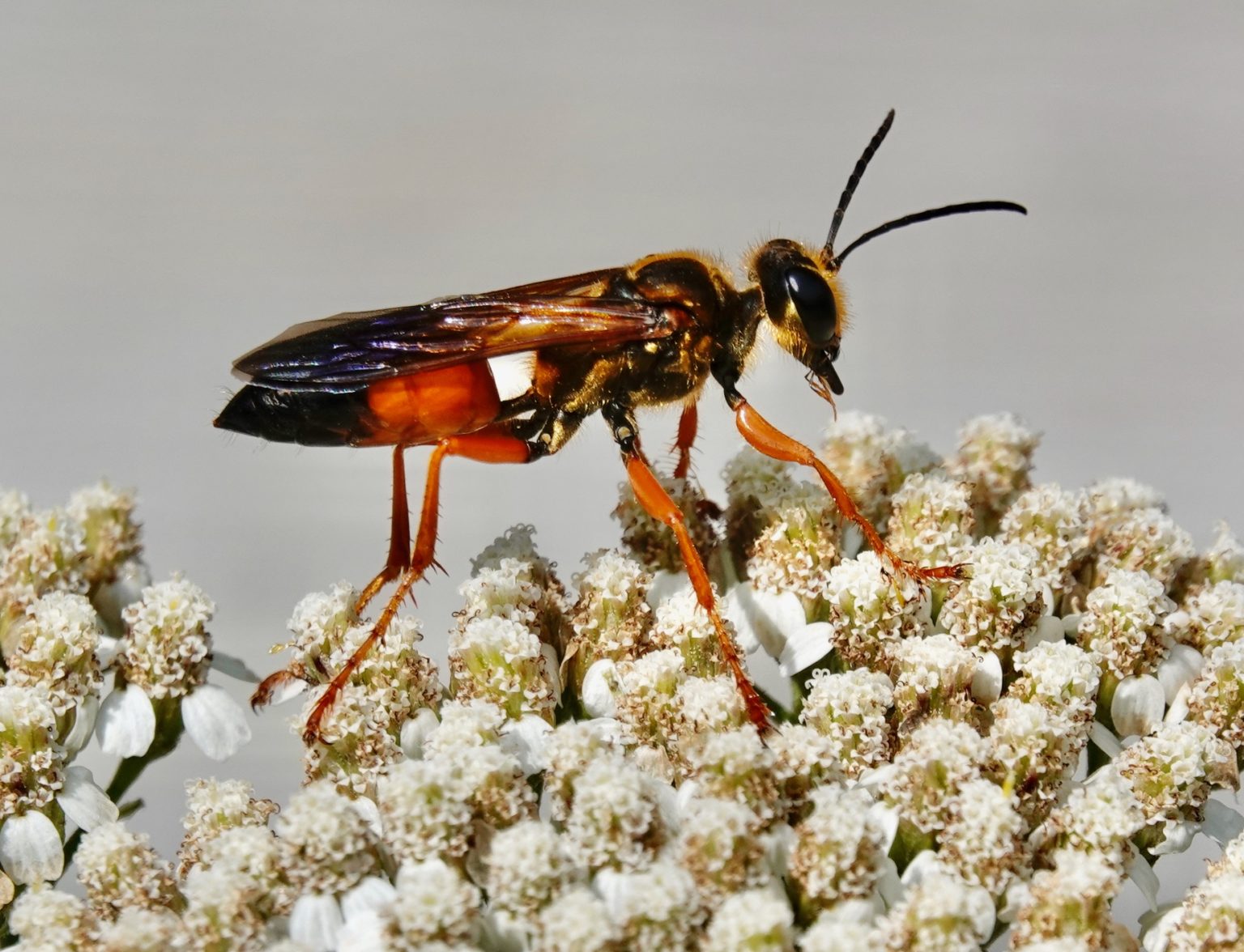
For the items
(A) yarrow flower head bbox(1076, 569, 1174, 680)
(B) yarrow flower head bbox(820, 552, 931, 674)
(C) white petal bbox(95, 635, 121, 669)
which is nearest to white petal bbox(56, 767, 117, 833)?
(C) white petal bbox(95, 635, 121, 669)

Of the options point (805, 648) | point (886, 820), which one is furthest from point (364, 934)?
point (805, 648)

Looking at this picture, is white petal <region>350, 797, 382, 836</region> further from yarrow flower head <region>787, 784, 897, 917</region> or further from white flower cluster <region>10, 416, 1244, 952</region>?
yarrow flower head <region>787, 784, 897, 917</region>

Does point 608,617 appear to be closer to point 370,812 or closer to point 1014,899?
point 370,812

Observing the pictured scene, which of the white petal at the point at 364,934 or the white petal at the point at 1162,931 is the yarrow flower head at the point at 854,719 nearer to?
Result: the white petal at the point at 1162,931

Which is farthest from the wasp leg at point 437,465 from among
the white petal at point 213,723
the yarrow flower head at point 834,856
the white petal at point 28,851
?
the yarrow flower head at point 834,856

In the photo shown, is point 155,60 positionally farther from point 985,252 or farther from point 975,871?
point 975,871
